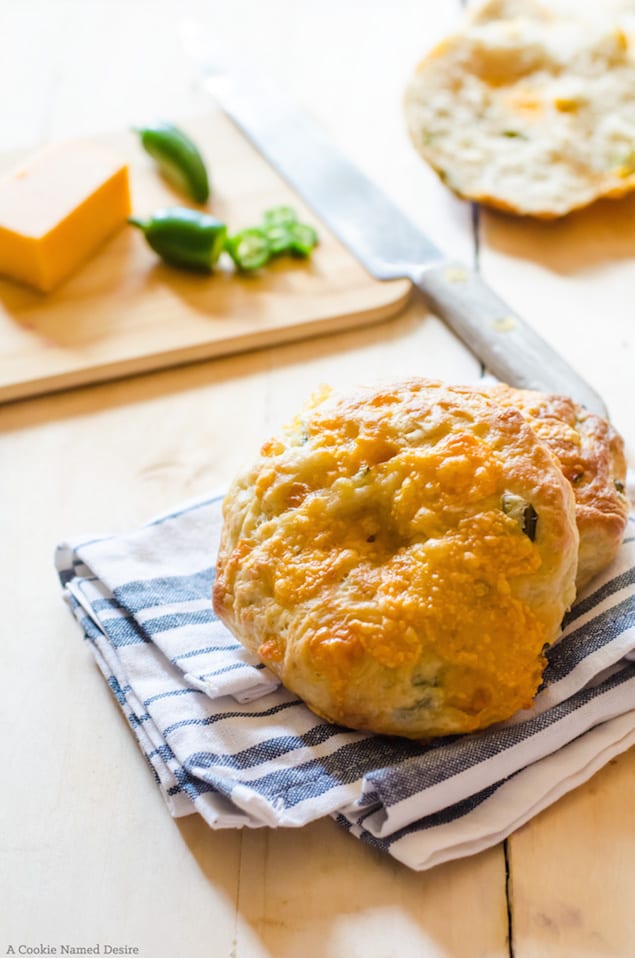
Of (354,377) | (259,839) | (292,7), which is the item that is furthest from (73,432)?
(292,7)

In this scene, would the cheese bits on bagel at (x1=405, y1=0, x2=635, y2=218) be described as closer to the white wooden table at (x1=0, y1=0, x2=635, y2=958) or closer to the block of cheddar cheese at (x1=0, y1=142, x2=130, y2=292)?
the white wooden table at (x1=0, y1=0, x2=635, y2=958)

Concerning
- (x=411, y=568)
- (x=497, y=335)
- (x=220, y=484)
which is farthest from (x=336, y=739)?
(x=497, y=335)

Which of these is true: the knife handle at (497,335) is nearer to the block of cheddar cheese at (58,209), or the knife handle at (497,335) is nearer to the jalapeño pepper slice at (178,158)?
the jalapeño pepper slice at (178,158)

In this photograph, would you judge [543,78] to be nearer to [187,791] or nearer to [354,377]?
[354,377]

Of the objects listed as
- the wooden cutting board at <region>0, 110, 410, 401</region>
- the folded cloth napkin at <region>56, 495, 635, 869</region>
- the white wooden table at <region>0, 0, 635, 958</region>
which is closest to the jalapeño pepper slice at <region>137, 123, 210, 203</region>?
the wooden cutting board at <region>0, 110, 410, 401</region>

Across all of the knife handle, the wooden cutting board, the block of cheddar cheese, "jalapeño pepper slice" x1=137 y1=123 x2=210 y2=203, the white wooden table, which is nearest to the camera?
the white wooden table

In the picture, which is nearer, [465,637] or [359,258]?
[465,637]
